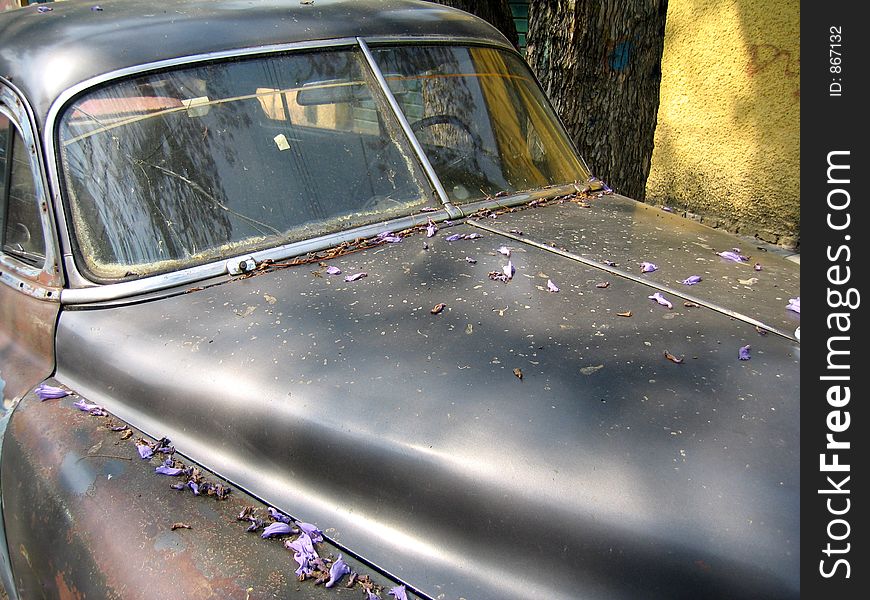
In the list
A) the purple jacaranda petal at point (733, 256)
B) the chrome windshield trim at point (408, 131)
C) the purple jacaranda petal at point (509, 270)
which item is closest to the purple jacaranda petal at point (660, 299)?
the purple jacaranda petal at point (509, 270)

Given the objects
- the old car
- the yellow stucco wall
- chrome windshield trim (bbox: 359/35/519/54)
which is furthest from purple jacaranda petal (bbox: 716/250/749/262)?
the yellow stucco wall

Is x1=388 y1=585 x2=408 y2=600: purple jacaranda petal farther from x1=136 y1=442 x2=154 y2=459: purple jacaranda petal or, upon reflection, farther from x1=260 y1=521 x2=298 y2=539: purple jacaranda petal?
x1=136 y1=442 x2=154 y2=459: purple jacaranda petal

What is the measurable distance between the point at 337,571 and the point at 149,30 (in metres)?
1.71

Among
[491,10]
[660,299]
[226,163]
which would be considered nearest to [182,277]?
[226,163]

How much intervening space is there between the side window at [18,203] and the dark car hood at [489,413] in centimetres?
38

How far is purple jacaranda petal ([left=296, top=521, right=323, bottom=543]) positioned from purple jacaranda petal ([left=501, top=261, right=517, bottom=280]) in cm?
79

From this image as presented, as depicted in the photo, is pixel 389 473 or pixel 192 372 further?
pixel 192 372

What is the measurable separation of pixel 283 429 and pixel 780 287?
4.28 ft

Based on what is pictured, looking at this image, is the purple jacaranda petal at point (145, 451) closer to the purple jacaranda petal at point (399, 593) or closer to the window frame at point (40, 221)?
the window frame at point (40, 221)

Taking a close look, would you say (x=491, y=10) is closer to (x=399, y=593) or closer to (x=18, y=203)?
(x=18, y=203)

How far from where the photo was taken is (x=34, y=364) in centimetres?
218

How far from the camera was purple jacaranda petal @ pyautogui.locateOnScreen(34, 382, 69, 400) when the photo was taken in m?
2.03
